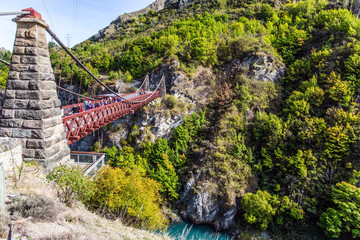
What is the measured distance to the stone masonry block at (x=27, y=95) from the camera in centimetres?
527

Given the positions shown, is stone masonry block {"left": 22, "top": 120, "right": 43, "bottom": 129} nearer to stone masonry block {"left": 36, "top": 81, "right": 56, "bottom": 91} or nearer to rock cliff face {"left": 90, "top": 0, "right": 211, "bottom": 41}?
stone masonry block {"left": 36, "top": 81, "right": 56, "bottom": 91}

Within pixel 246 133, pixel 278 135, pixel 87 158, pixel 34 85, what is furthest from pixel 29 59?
pixel 278 135

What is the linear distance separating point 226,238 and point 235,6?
49.1 meters

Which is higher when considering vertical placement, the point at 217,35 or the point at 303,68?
the point at 217,35

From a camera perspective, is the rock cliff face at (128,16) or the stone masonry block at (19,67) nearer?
the stone masonry block at (19,67)

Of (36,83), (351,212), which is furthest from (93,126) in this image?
(351,212)

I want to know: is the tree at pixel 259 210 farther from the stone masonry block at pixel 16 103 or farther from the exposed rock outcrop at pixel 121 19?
the exposed rock outcrop at pixel 121 19

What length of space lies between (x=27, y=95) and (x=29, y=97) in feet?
0.27

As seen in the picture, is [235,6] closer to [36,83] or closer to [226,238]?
[226,238]

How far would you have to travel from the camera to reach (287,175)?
19.7 meters

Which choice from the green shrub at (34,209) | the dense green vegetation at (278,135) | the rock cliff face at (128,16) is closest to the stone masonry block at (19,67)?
the green shrub at (34,209)

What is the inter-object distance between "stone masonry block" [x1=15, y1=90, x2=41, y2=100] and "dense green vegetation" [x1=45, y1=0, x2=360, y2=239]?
817 cm

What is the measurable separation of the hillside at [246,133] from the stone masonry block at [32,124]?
7072 millimetres

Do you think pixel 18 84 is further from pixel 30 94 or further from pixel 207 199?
pixel 207 199
